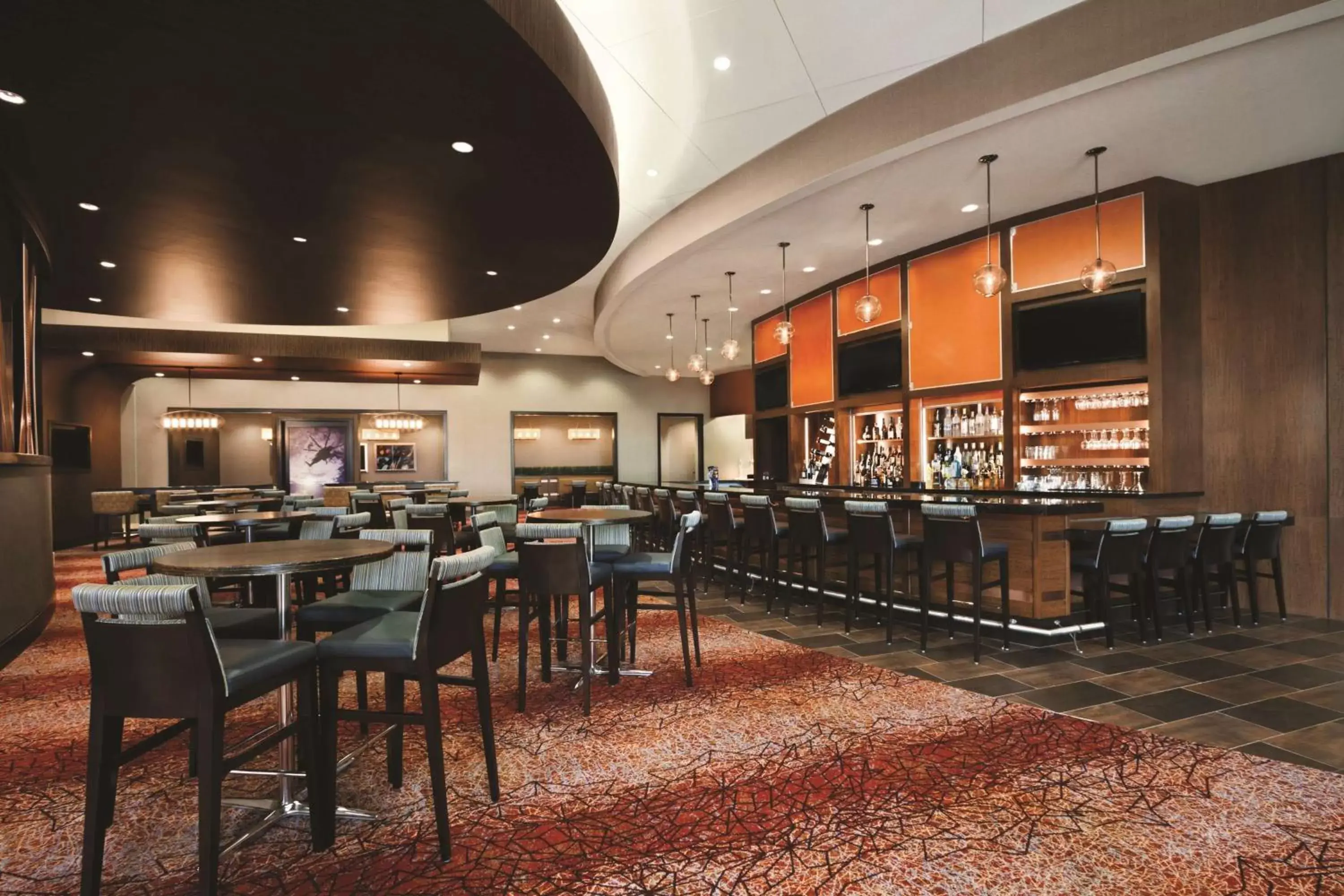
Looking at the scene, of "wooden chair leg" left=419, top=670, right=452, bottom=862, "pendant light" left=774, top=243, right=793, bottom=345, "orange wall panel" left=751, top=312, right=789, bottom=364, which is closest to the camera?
"wooden chair leg" left=419, top=670, right=452, bottom=862

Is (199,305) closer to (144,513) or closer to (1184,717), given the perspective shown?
(144,513)

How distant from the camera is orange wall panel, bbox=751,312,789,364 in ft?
34.4

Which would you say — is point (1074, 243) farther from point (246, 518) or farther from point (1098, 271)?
→ point (246, 518)

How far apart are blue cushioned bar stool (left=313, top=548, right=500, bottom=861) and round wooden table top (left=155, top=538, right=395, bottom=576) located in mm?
269

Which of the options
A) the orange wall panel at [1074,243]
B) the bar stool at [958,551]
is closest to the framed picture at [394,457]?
the orange wall panel at [1074,243]

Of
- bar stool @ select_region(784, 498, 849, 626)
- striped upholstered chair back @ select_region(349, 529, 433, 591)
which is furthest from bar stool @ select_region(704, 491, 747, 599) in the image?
striped upholstered chair back @ select_region(349, 529, 433, 591)

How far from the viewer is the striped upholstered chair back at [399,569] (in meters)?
3.25

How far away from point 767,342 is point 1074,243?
5253 mm

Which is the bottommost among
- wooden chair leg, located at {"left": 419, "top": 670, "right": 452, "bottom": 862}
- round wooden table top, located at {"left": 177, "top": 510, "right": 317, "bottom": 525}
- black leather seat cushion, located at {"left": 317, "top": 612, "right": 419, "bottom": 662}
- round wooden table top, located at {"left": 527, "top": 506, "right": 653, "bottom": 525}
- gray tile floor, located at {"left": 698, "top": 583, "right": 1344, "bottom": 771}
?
gray tile floor, located at {"left": 698, "top": 583, "right": 1344, "bottom": 771}

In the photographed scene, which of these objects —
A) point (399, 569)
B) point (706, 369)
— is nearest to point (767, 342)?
point (706, 369)

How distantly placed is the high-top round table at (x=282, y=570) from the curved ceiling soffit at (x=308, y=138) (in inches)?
79.8

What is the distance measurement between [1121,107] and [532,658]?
17.7ft

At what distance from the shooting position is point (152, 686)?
6.29 ft

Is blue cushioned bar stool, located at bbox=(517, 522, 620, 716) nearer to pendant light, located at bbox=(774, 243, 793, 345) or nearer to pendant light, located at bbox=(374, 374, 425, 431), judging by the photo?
pendant light, located at bbox=(774, 243, 793, 345)
